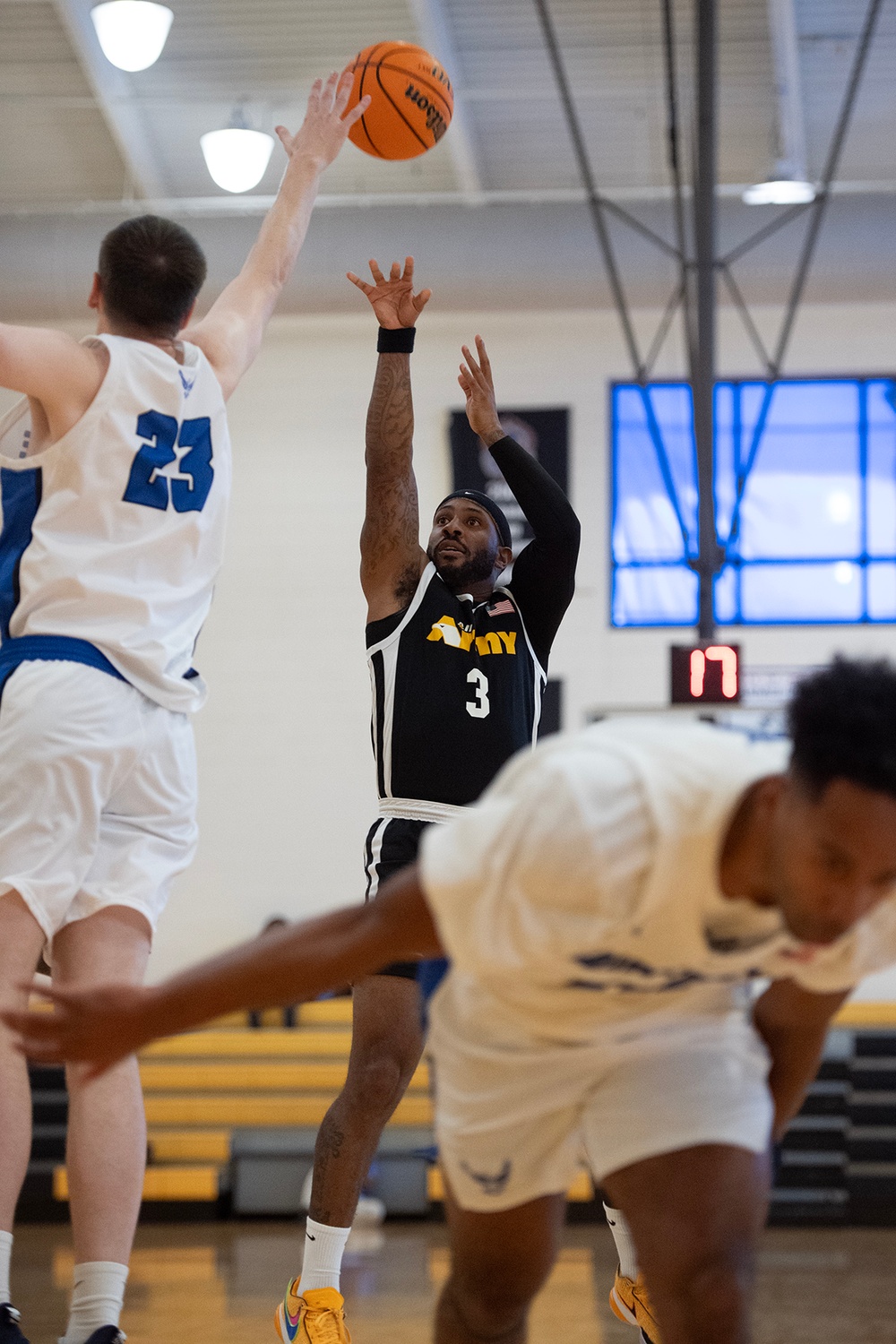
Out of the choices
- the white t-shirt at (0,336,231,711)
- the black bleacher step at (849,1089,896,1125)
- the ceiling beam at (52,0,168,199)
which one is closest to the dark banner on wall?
the ceiling beam at (52,0,168,199)

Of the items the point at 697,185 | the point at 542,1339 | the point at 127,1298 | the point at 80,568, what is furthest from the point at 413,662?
the point at 697,185

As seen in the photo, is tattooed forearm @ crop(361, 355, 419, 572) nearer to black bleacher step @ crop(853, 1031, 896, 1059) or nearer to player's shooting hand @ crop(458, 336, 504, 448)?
player's shooting hand @ crop(458, 336, 504, 448)

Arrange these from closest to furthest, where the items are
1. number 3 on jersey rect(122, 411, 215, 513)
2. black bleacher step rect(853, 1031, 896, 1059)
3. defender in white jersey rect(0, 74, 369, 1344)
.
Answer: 1. defender in white jersey rect(0, 74, 369, 1344)
2. number 3 on jersey rect(122, 411, 215, 513)
3. black bleacher step rect(853, 1031, 896, 1059)

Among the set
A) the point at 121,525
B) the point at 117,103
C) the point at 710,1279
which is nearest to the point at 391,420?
the point at 121,525

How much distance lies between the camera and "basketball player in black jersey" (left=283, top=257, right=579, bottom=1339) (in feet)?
12.9

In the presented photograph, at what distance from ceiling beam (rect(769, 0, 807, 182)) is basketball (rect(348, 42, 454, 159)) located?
19.1 feet

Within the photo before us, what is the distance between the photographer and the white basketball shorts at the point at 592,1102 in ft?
7.70

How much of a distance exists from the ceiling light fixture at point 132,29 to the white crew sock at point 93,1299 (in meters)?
8.28

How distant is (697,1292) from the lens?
7.29 feet

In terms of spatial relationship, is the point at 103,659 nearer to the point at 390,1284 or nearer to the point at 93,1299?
the point at 93,1299

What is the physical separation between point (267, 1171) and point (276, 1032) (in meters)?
2.40

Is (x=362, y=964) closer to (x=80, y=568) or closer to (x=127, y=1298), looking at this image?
(x=80, y=568)

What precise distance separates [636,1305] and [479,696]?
1698mm

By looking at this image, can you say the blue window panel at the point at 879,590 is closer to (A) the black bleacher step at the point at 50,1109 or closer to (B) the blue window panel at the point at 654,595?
(B) the blue window panel at the point at 654,595
